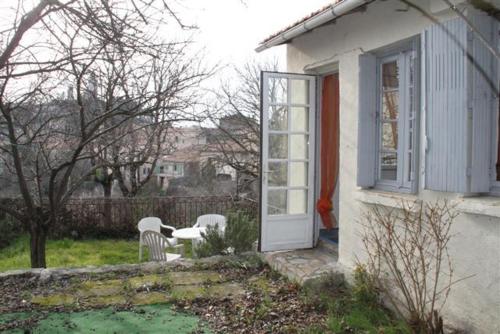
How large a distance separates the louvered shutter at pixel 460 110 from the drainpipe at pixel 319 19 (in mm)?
843

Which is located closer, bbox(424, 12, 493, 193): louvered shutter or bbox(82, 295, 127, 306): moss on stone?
bbox(424, 12, 493, 193): louvered shutter

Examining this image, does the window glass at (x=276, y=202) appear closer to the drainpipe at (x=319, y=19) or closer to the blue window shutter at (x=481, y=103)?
the drainpipe at (x=319, y=19)

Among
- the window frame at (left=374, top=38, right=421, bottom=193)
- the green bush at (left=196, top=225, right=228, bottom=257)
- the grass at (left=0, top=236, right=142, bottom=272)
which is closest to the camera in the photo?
the window frame at (left=374, top=38, right=421, bottom=193)

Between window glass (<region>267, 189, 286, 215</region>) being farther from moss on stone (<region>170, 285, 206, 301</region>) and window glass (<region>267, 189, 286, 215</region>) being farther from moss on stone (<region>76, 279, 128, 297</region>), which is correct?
moss on stone (<region>76, 279, 128, 297</region>)

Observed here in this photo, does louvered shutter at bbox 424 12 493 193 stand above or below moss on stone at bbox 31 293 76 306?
above

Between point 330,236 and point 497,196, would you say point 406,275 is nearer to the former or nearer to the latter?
point 497,196

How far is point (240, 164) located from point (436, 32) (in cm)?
1077

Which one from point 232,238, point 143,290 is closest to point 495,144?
point 143,290

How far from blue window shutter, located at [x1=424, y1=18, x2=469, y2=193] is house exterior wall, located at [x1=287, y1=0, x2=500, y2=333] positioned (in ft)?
0.54

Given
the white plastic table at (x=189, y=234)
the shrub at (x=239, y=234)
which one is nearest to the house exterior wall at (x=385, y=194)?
the shrub at (x=239, y=234)

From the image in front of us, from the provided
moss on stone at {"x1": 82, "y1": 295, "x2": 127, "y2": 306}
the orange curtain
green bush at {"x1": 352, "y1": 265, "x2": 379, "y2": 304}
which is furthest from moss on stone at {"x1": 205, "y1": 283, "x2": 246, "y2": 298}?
the orange curtain

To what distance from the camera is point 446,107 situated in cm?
344

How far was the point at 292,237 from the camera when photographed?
5965mm

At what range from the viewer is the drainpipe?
4.07m
